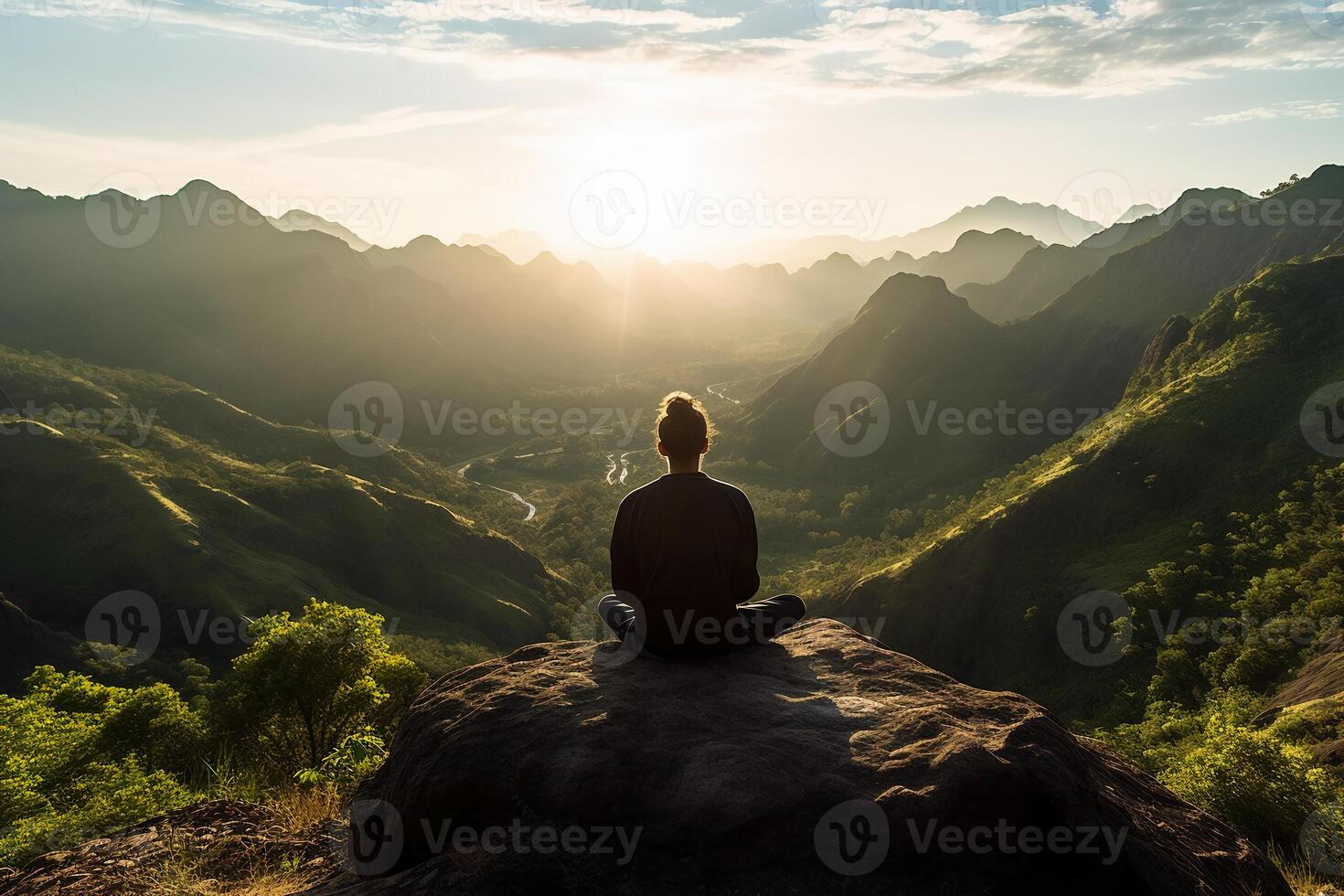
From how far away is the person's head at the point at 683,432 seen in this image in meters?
8.16

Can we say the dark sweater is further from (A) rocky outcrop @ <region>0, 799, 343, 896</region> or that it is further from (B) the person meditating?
(A) rocky outcrop @ <region>0, 799, 343, 896</region>

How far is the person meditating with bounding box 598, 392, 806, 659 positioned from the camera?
312 inches

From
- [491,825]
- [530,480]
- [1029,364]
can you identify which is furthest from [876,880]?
[530,480]

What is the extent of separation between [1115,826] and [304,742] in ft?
80.6

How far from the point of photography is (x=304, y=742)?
24.2m

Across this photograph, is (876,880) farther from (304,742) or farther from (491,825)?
(304,742)

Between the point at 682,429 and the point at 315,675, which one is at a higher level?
the point at 682,429

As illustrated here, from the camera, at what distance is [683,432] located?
8.17 m

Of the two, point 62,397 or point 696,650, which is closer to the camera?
point 696,650

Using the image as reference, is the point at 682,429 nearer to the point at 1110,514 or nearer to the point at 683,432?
the point at 683,432

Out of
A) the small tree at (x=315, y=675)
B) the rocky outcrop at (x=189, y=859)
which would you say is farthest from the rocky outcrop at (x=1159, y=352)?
the rocky outcrop at (x=189, y=859)

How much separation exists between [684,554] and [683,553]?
1cm

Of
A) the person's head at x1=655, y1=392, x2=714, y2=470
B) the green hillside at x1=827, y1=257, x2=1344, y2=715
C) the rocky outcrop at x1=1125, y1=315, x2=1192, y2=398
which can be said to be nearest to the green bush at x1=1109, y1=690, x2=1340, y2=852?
the person's head at x1=655, y1=392, x2=714, y2=470

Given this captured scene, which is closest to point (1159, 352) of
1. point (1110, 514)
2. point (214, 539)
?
point (1110, 514)
